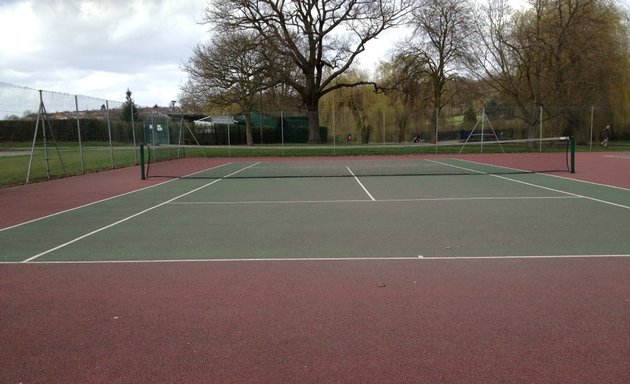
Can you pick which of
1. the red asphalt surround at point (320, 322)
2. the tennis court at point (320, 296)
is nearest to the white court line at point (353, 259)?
the tennis court at point (320, 296)

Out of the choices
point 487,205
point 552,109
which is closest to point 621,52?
point 552,109

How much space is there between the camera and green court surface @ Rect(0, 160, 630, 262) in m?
6.40

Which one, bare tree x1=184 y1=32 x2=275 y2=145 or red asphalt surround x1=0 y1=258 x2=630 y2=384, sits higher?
bare tree x1=184 y1=32 x2=275 y2=145

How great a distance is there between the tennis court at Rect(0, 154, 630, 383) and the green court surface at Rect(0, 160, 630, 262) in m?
0.06

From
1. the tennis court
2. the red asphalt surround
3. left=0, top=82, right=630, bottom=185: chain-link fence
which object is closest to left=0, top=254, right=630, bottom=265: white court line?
the tennis court

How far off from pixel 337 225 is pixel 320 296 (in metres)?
3.57

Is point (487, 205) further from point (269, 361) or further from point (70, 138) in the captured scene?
point (70, 138)

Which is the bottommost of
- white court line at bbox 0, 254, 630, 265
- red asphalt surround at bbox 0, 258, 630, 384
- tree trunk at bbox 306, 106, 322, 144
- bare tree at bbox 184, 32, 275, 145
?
red asphalt surround at bbox 0, 258, 630, 384

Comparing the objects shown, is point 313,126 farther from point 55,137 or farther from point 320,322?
point 320,322

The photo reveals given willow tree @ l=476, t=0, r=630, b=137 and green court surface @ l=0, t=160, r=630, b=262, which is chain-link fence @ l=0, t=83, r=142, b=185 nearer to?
green court surface @ l=0, t=160, r=630, b=262

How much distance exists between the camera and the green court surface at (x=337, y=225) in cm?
640

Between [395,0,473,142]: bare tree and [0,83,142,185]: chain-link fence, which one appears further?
[395,0,473,142]: bare tree

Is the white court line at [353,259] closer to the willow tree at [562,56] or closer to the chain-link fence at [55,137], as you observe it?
the chain-link fence at [55,137]

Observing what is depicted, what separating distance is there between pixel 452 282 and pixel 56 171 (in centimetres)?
1766
